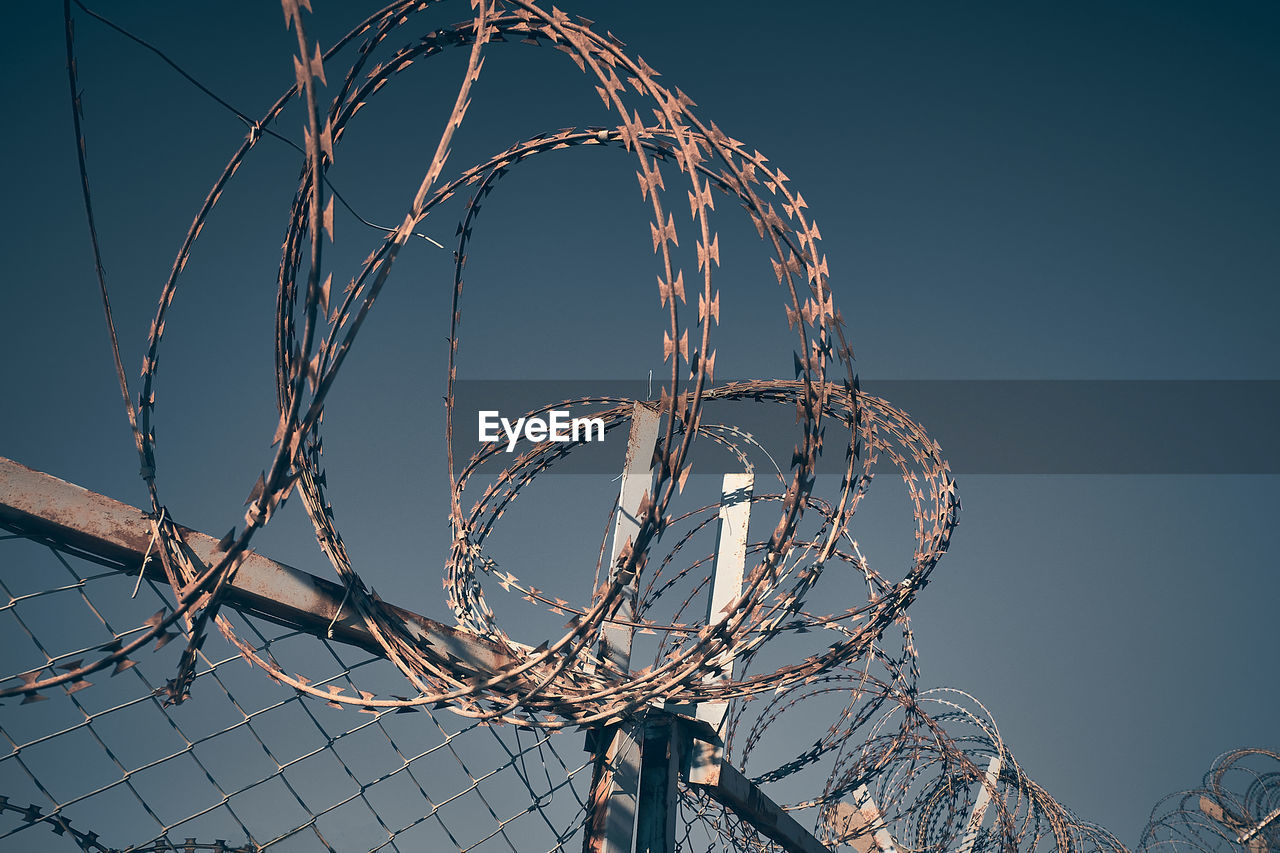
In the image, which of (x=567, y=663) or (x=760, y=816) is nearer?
(x=567, y=663)

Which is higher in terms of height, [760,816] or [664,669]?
[664,669]

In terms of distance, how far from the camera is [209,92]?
103 inches

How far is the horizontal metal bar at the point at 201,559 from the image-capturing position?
202 centimetres

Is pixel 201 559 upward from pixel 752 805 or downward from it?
upward

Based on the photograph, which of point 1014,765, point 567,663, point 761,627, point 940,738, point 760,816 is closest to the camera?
point 567,663

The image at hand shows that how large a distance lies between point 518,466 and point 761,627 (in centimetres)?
217

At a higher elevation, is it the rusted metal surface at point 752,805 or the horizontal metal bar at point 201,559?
the horizontal metal bar at point 201,559

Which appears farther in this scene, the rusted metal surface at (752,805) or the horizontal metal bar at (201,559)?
the rusted metal surface at (752,805)

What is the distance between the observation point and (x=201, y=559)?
89.7 inches

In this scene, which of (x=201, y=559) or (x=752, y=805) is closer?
(x=201, y=559)

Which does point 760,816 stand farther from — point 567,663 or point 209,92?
point 209,92

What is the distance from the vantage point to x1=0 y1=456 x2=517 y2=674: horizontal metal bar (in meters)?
2.02

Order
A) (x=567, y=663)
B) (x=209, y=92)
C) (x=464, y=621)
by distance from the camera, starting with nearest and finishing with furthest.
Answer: (x=567, y=663) < (x=209, y=92) < (x=464, y=621)

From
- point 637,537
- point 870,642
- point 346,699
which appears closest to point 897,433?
point 870,642
